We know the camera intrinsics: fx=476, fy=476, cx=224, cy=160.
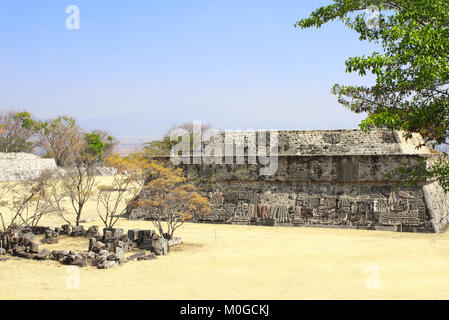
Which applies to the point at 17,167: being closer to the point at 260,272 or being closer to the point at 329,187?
the point at 329,187

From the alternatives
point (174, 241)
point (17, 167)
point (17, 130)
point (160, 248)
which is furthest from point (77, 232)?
point (17, 130)

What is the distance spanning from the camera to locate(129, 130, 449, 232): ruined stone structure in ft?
45.9

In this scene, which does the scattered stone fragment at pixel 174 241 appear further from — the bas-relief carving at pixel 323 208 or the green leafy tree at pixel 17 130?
the green leafy tree at pixel 17 130

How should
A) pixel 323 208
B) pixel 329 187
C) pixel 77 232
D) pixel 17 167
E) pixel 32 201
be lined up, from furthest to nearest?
1. pixel 17 167
2. pixel 32 201
3. pixel 329 187
4. pixel 323 208
5. pixel 77 232

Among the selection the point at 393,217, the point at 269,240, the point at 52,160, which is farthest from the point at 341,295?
the point at 52,160

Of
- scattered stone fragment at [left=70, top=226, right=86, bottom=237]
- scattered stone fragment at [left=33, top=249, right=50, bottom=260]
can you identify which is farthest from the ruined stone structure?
scattered stone fragment at [left=33, top=249, right=50, bottom=260]

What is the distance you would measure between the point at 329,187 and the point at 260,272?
7041 millimetres

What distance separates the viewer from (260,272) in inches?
338

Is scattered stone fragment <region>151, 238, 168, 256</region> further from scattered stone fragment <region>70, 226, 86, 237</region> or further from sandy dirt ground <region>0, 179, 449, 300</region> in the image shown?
scattered stone fragment <region>70, 226, 86, 237</region>

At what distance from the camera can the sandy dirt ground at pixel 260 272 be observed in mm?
7117

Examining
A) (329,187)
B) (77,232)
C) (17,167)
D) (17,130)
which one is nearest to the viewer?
(77,232)

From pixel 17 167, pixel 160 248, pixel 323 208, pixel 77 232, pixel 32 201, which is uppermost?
pixel 17 167

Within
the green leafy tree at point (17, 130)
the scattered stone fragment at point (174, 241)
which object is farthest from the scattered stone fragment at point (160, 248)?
the green leafy tree at point (17, 130)

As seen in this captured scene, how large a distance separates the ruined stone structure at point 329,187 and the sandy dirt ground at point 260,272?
151 centimetres
